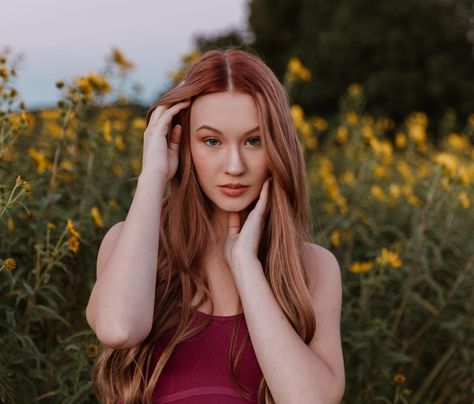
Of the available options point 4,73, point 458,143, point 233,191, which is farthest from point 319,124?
point 233,191

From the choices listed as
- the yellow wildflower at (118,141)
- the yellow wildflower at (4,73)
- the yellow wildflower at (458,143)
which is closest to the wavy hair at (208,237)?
the yellow wildflower at (4,73)

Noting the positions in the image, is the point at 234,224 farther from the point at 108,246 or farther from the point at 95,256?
the point at 95,256

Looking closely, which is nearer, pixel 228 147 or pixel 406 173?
pixel 228 147

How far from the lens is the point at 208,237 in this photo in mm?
1974

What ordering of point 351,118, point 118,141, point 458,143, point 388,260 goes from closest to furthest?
1. point 388,260
2. point 118,141
3. point 351,118
4. point 458,143

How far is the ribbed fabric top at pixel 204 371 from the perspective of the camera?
1.73 meters

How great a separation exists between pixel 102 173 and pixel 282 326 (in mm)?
1712

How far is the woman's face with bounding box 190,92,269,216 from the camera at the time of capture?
1785mm

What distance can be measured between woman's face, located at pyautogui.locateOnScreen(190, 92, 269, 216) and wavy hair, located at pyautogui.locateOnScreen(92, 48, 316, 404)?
0.03 metres

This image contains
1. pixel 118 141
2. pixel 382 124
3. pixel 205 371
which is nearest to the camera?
pixel 205 371

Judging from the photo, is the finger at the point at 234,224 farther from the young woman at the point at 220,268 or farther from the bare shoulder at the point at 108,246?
the bare shoulder at the point at 108,246

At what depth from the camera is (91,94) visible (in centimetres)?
267

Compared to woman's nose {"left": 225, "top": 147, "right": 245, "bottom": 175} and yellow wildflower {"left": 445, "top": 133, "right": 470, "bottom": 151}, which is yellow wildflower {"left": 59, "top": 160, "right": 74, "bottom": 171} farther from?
yellow wildflower {"left": 445, "top": 133, "right": 470, "bottom": 151}

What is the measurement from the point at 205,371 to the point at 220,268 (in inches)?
12.4
